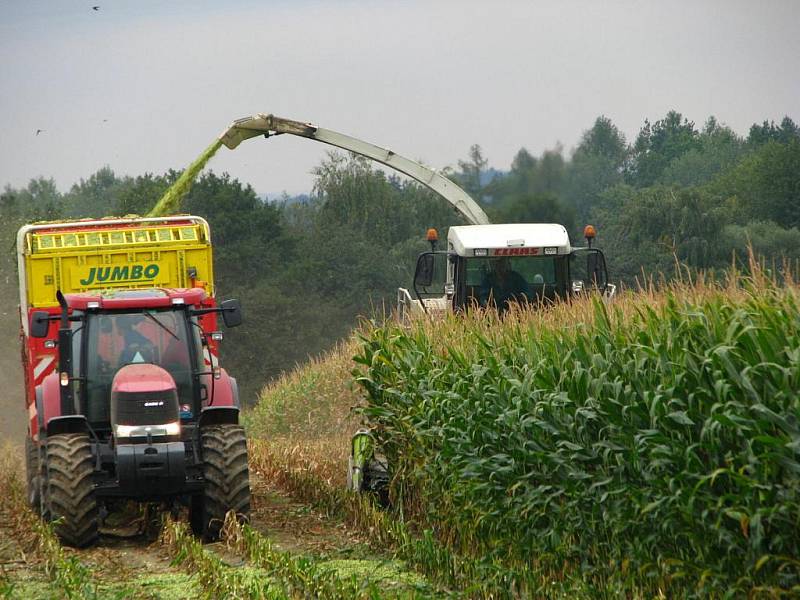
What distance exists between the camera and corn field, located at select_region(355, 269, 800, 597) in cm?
615

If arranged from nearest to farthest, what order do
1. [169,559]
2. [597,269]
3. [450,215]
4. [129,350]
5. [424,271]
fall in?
[169,559] < [129,350] < [597,269] < [424,271] < [450,215]

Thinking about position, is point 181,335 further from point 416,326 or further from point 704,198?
point 704,198

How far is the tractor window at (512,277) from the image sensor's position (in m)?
15.8

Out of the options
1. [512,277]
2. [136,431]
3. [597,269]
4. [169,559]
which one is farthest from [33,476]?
[597,269]

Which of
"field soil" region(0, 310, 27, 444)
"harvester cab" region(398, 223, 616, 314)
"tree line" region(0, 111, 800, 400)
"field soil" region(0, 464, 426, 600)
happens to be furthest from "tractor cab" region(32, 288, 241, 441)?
"field soil" region(0, 310, 27, 444)

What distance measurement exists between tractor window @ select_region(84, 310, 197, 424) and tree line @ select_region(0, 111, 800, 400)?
1108 centimetres

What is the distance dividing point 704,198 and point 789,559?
27.4m

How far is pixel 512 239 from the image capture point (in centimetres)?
1581

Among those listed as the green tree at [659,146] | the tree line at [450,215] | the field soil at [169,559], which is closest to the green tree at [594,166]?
the tree line at [450,215]

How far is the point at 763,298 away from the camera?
22.4ft

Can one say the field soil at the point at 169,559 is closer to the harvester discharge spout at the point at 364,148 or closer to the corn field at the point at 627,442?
the corn field at the point at 627,442

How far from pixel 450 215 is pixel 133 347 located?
36.2 m

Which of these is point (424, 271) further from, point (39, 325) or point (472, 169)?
point (472, 169)

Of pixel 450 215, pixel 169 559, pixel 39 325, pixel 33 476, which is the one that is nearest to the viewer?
pixel 169 559
